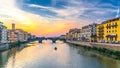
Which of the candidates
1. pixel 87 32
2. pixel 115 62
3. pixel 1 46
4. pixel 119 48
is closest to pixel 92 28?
pixel 87 32

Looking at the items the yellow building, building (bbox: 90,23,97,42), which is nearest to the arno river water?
the yellow building

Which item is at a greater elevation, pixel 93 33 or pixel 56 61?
pixel 93 33

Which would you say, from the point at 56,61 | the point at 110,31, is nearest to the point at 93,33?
the point at 110,31

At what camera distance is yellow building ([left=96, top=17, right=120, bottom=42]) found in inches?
2678

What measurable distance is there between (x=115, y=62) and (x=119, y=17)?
2708 centimetres

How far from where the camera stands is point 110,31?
74.0 m

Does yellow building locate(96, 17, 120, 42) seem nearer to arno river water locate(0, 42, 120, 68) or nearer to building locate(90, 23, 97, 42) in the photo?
building locate(90, 23, 97, 42)

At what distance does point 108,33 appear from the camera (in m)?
76.2

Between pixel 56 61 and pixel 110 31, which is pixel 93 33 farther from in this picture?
pixel 56 61

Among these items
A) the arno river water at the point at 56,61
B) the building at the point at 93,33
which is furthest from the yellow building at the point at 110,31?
the arno river water at the point at 56,61

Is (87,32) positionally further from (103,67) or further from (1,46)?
(103,67)

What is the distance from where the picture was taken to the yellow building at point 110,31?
6801 cm

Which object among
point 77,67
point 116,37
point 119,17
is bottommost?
point 77,67

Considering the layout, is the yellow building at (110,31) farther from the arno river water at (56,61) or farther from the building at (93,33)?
the arno river water at (56,61)
